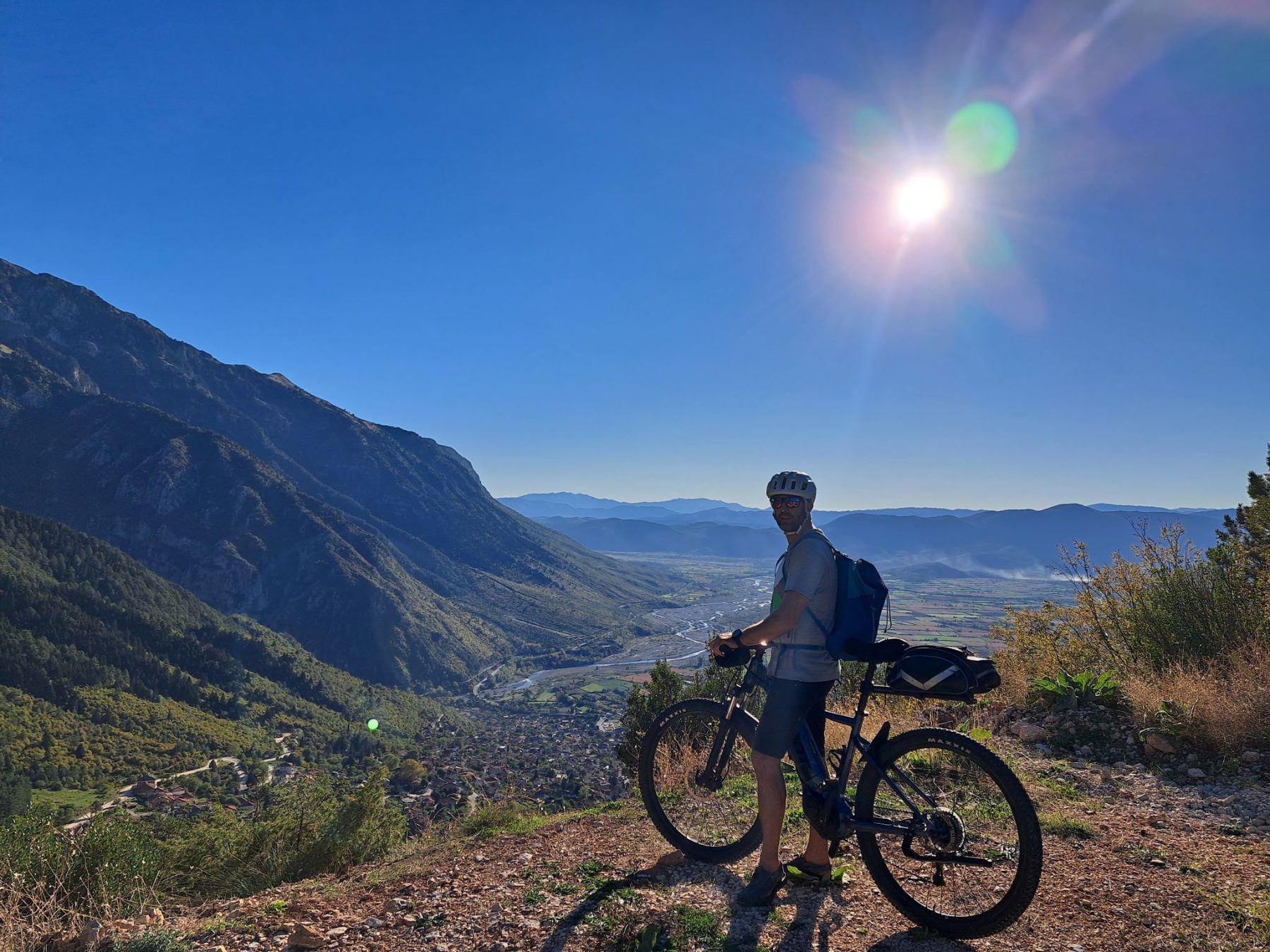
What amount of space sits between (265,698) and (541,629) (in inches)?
2983

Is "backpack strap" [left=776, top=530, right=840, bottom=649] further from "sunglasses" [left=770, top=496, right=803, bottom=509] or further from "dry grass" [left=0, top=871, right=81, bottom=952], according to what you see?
"dry grass" [left=0, top=871, right=81, bottom=952]

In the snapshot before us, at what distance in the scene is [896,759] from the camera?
3.74m

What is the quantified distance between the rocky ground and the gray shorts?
1.06 metres

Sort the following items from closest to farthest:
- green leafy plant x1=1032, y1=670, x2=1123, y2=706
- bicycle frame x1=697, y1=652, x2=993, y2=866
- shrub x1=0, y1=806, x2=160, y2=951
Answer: shrub x1=0, y1=806, x2=160, y2=951 < bicycle frame x1=697, y1=652, x2=993, y2=866 < green leafy plant x1=1032, y1=670, x2=1123, y2=706

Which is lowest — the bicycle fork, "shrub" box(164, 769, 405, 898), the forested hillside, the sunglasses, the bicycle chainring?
the forested hillside

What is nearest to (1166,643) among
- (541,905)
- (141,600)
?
(541,905)

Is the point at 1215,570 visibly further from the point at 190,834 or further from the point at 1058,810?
the point at 190,834

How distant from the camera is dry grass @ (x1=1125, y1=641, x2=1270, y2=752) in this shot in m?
5.85

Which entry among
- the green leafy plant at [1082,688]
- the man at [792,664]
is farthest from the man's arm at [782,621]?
the green leafy plant at [1082,688]

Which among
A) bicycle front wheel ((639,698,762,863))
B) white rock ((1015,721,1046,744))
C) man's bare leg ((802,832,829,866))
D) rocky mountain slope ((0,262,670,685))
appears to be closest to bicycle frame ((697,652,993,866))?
man's bare leg ((802,832,829,866))

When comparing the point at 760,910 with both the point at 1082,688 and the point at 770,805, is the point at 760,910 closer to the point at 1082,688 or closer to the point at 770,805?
the point at 770,805

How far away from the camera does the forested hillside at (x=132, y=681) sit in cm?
6544

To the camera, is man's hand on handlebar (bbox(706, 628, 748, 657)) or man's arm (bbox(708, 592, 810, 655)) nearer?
man's arm (bbox(708, 592, 810, 655))

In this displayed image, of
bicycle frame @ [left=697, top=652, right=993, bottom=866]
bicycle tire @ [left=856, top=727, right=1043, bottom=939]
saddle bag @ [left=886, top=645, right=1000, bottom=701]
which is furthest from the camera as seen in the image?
bicycle frame @ [left=697, top=652, right=993, bottom=866]
